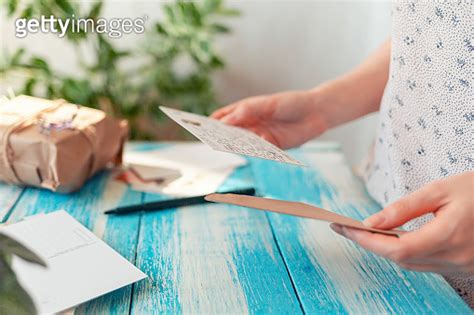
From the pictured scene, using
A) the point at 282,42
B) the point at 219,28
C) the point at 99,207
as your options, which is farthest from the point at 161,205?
the point at 282,42

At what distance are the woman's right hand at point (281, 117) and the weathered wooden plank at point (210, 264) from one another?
18cm

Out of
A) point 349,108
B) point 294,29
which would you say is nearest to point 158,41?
point 294,29

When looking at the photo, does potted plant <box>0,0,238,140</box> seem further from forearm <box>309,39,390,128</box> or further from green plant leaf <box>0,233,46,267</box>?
green plant leaf <box>0,233,46,267</box>

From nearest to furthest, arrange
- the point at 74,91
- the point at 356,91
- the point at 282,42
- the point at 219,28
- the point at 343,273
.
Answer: the point at 343,273
the point at 356,91
the point at 74,91
the point at 219,28
the point at 282,42

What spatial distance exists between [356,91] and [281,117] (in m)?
0.13

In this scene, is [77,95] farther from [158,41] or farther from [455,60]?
[455,60]

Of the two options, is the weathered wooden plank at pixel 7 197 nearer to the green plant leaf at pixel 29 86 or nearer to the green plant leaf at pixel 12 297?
the green plant leaf at pixel 12 297

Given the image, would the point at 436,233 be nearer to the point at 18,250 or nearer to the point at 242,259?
the point at 242,259

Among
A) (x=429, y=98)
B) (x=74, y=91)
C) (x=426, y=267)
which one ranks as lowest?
(x=74, y=91)

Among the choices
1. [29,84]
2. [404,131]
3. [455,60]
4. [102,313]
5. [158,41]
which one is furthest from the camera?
[158,41]

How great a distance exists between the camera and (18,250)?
2.08 feet

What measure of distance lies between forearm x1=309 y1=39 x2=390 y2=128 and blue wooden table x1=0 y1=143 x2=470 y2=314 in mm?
132

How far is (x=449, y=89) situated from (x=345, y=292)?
0.89 feet

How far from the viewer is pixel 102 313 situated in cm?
57
